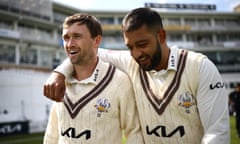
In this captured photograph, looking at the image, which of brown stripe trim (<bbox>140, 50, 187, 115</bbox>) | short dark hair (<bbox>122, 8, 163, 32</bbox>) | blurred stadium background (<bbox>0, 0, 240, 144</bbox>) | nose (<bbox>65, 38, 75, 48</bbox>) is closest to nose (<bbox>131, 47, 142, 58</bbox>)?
short dark hair (<bbox>122, 8, 163, 32</bbox>)

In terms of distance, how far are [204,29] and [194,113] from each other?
133 feet

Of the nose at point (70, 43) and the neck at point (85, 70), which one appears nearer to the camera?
the nose at point (70, 43)

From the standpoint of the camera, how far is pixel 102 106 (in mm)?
1979

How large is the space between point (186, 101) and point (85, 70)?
32.0 inches

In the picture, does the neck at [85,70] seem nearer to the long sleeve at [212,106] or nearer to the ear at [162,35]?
the ear at [162,35]

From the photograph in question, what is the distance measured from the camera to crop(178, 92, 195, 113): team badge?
Result: 1.77 meters

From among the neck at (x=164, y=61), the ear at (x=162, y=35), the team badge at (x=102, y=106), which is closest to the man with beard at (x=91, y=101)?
the team badge at (x=102, y=106)

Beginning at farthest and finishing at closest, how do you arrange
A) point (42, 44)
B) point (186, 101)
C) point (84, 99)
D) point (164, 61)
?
point (42, 44), point (84, 99), point (164, 61), point (186, 101)

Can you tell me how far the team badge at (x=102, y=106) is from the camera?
197 centimetres

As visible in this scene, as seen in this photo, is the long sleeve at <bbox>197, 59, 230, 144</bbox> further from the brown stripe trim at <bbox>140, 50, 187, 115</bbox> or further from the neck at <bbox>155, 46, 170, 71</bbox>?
the neck at <bbox>155, 46, 170, 71</bbox>

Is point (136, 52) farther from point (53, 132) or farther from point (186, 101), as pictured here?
point (53, 132)

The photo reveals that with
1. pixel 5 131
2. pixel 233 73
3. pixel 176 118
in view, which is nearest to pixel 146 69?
pixel 176 118

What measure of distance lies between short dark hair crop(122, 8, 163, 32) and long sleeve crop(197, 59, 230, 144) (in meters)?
0.40

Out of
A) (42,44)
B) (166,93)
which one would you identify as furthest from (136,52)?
(42,44)
